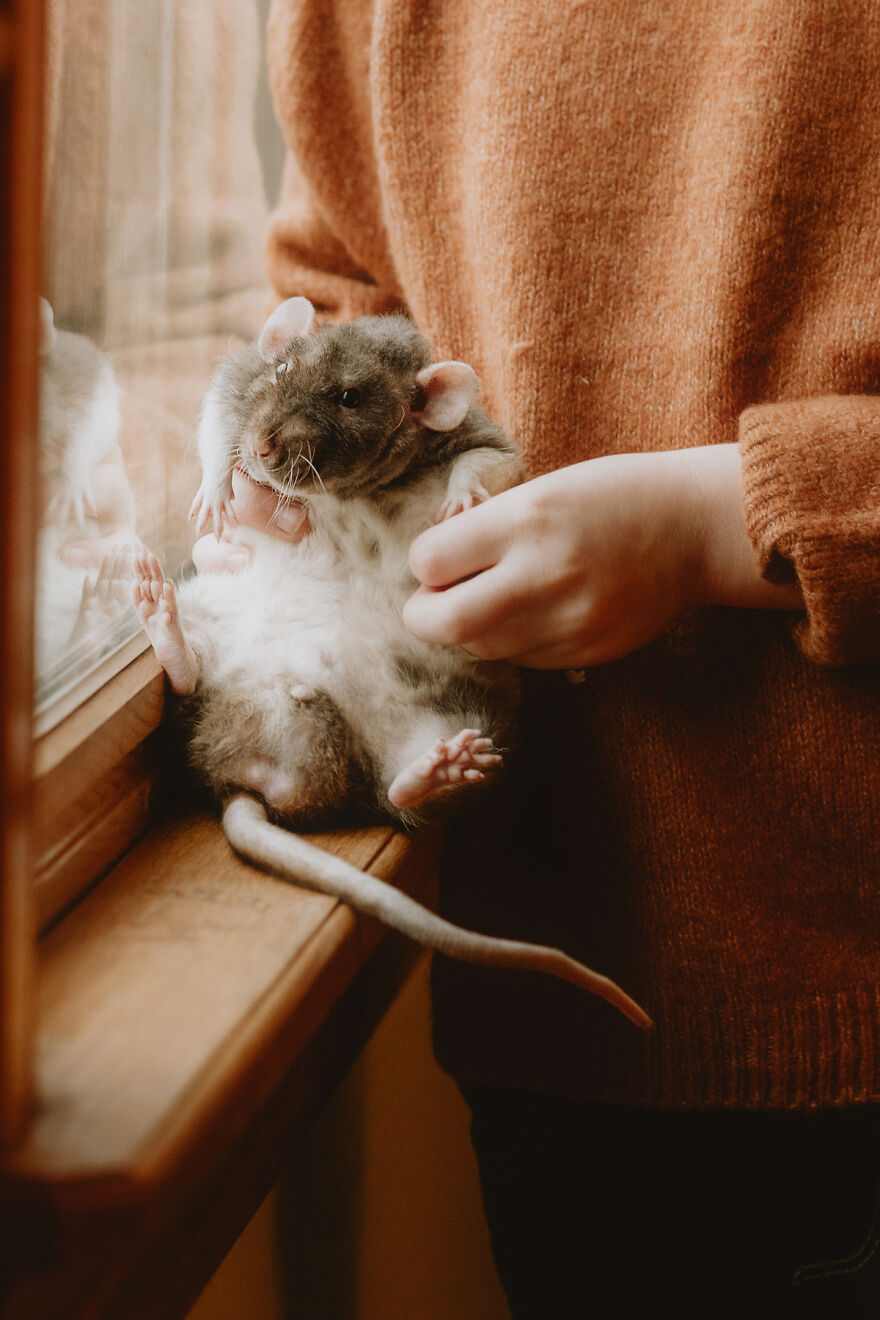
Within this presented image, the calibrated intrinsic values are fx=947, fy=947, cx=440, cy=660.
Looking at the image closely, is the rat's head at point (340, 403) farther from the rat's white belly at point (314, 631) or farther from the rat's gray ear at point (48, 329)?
the rat's gray ear at point (48, 329)

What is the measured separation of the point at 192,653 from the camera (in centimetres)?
85

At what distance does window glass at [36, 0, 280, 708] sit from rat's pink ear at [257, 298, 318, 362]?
0.37ft

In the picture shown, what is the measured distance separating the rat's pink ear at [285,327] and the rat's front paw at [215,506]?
0.13 meters

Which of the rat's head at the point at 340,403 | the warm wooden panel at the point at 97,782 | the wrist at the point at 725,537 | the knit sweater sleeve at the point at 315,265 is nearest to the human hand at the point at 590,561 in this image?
the wrist at the point at 725,537

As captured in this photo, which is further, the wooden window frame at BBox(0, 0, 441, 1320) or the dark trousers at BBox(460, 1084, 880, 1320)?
the dark trousers at BBox(460, 1084, 880, 1320)

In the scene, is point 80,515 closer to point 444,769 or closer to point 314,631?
point 314,631

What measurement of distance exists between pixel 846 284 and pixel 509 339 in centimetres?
32

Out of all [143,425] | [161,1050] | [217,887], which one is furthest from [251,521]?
[161,1050]

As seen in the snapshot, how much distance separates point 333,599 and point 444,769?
230 mm

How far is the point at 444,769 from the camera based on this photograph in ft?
2.61

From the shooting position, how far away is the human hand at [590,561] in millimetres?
789

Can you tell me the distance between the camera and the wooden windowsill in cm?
43

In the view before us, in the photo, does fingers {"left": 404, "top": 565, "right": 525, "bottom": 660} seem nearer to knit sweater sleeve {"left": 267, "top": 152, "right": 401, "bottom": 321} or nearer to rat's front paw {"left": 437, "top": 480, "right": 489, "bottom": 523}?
rat's front paw {"left": 437, "top": 480, "right": 489, "bottom": 523}

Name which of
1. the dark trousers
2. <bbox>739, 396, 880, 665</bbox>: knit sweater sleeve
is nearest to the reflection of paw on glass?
<bbox>739, 396, 880, 665</bbox>: knit sweater sleeve
